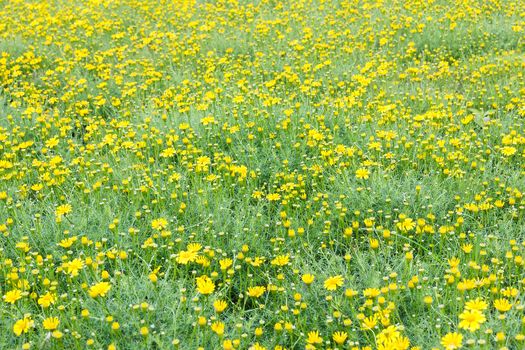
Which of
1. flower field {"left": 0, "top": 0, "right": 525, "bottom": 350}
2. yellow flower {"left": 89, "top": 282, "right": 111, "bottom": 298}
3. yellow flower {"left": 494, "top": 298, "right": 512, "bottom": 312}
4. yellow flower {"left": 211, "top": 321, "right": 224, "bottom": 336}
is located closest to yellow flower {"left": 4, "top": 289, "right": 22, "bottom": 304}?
flower field {"left": 0, "top": 0, "right": 525, "bottom": 350}

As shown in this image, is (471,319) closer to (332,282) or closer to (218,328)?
(332,282)

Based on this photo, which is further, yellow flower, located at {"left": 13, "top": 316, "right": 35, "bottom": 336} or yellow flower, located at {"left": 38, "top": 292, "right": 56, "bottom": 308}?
yellow flower, located at {"left": 38, "top": 292, "right": 56, "bottom": 308}

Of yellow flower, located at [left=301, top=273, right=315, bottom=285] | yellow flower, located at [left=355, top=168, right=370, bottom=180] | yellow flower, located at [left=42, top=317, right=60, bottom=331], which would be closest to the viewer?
yellow flower, located at [left=42, top=317, right=60, bottom=331]

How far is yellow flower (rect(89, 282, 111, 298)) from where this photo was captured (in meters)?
2.88

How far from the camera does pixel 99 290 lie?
2.90 metres

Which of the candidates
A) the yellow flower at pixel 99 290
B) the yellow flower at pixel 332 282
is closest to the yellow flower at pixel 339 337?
the yellow flower at pixel 332 282

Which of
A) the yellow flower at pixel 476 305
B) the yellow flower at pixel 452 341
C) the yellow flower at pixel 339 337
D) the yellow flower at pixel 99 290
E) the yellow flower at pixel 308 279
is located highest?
the yellow flower at pixel 476 305

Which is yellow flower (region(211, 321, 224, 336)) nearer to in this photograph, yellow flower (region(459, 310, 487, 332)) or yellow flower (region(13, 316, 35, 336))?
yellow flower (region(13, 316, 35, 336))

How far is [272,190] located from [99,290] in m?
1.55

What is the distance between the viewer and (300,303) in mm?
2941

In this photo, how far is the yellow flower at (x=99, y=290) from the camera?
288cm

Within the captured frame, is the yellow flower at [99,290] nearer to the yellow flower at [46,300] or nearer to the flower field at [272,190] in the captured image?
the flower field at [272,190]

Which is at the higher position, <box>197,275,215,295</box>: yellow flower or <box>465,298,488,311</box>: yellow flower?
<box>465,298,488,311</box>: yellow flower

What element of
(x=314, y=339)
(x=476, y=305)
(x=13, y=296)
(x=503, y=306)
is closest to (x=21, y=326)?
(x=13, y=296)
